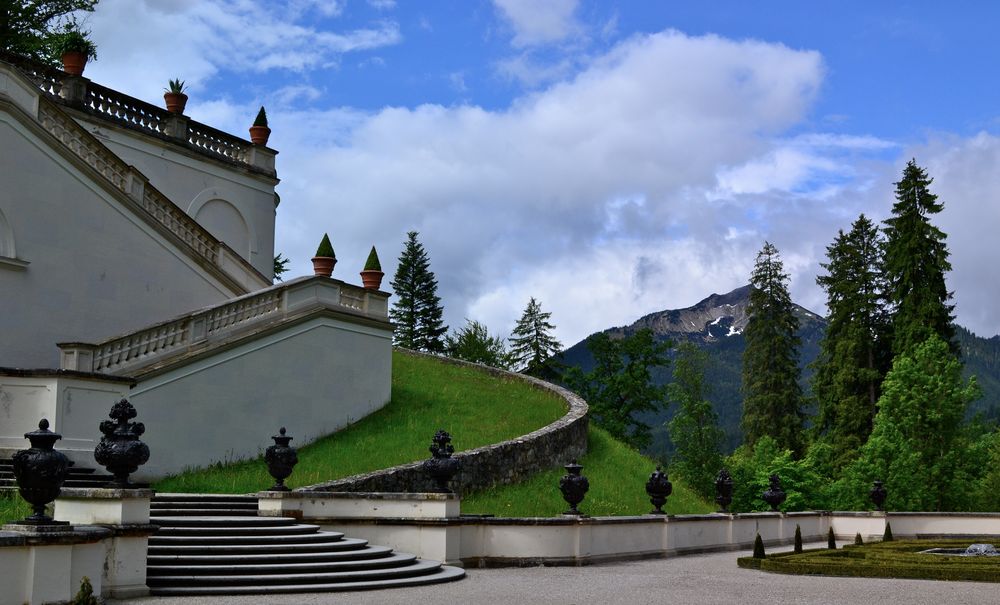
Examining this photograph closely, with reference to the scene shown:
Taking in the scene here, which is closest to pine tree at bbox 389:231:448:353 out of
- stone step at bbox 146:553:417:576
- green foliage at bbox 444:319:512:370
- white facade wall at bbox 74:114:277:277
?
green foliage at bbox 444:319:512:370

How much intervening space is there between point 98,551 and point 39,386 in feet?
28.6

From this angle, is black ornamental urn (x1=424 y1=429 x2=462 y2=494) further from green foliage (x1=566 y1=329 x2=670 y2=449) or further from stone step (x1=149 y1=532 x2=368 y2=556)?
green foliage (x1=566 y1=329 x2=670 y2=449)

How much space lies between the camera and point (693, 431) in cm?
6925

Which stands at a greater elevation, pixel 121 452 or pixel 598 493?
pixel 121 452

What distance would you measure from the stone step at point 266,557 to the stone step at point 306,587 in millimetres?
765

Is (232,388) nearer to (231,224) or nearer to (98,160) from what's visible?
(98,160)

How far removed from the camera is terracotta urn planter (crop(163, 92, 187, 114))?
104 ft

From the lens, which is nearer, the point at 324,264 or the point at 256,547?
the point at 256,547

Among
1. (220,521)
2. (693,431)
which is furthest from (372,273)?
(693,431)

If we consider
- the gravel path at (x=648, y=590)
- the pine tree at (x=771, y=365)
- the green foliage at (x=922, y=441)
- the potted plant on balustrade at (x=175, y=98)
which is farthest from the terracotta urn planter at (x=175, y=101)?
the pine tree at (x=771, y=365)

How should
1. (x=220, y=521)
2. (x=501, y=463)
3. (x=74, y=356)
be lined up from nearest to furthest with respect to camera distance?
1. (x=220, y=521)
2. (x=74, y=356)
3. (x=501, y=463)

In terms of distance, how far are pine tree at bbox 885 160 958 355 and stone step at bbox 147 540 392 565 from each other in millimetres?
44595

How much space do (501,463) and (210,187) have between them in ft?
43.9

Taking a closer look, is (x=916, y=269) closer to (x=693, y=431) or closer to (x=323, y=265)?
(x=693, y=431)
